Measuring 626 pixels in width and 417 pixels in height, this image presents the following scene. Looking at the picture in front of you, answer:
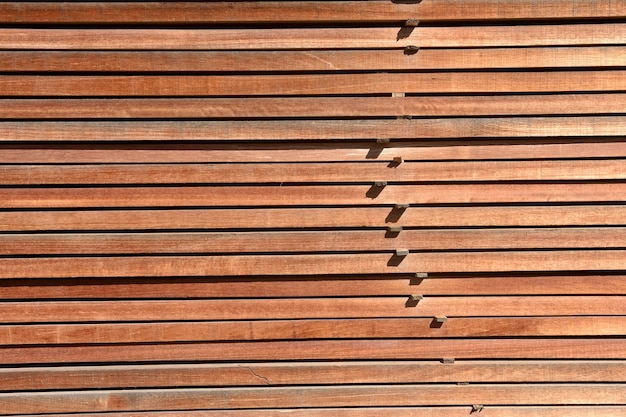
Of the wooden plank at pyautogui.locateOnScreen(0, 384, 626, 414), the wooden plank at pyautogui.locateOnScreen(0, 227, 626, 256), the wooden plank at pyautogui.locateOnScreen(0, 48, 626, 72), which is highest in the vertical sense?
the wooden plank at pyautogui.locateOnScreen(0, 48, 626, 72)

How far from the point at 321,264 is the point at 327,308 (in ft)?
0.96

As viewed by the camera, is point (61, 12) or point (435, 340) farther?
point (435, 340)

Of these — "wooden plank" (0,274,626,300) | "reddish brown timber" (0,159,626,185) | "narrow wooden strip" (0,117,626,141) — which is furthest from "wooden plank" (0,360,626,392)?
"narrow wooden strip" (0,117,626,141)

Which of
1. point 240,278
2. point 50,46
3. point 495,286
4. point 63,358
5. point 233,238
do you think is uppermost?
point 50,46

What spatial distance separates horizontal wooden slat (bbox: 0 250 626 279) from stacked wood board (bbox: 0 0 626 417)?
1 cm

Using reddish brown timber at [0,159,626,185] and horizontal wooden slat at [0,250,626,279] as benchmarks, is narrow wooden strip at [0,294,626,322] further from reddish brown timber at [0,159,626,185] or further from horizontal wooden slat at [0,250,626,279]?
reddish brown timber at [0,159,626,185]

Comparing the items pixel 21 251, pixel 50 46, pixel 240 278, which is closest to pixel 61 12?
pixel 50 46

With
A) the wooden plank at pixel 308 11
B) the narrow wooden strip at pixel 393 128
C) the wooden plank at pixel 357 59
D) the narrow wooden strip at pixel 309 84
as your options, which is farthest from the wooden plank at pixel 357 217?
the wooden plank at pixel 308 11

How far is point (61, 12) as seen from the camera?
126 inches

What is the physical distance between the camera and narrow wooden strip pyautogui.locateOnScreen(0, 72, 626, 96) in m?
3.23

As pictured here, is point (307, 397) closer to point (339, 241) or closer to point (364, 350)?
point (364, 350)

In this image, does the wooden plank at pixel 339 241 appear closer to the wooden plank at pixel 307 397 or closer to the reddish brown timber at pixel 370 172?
the reddish brown timber at pixel 370 172

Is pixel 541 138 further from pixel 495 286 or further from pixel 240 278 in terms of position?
pixel 240 278

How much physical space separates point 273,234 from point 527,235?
5.33ft
